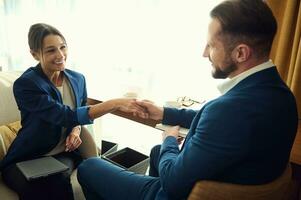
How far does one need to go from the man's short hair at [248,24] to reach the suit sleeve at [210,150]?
23cm

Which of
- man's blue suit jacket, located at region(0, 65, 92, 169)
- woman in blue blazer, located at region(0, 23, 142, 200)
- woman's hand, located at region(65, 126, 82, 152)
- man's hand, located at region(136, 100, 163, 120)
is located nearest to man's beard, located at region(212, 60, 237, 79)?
man's hand, located at region(136, 100, 163, 120)

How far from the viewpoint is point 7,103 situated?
1799 mm

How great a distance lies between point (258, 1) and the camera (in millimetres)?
938

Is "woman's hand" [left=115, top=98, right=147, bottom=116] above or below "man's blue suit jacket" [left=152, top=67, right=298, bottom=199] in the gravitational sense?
below

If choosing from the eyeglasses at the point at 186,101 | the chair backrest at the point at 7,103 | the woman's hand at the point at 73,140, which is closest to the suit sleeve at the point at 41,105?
the woman's hand at the point at 73,140

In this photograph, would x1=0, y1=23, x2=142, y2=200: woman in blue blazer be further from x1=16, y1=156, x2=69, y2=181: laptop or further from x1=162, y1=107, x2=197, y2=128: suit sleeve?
x1=162, y1=107, x2=197, y2=128: suit sleeve

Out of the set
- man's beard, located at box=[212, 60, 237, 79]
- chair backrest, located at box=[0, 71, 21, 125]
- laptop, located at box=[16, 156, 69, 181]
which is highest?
man's beard, located at box=[212, 60, 237, 79]

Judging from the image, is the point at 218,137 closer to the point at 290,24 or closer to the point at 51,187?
the point at 51,187

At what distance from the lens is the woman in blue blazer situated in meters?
1.44

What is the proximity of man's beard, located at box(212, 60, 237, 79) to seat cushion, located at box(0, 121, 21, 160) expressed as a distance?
4.06ft

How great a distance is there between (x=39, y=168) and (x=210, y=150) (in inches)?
35.0

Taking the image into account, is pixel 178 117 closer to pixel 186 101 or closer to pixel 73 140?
pixel 186 101

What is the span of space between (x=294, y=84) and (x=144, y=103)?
82 cm

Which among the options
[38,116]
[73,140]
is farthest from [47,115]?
[73,140]
